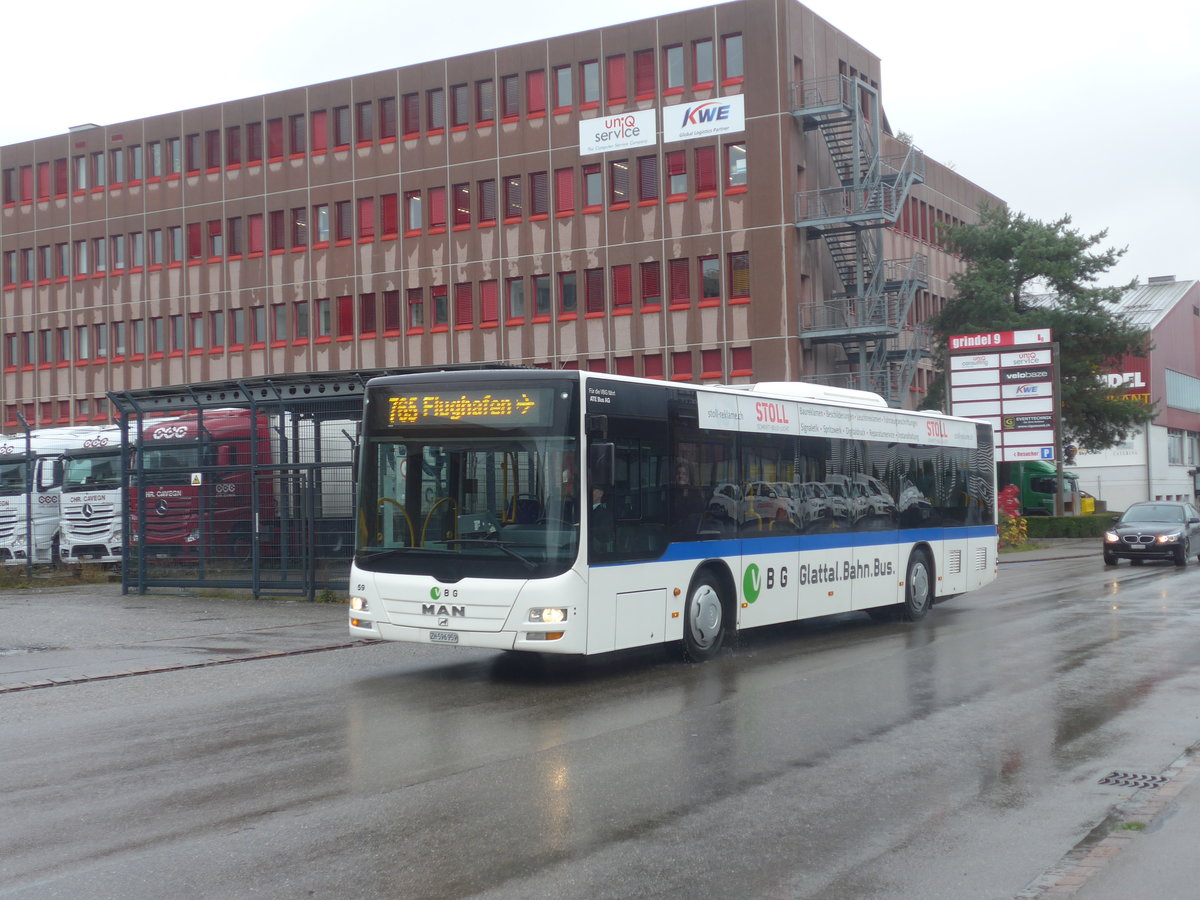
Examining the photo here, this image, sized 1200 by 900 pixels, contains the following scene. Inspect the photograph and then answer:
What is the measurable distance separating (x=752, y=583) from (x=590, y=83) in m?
39.2

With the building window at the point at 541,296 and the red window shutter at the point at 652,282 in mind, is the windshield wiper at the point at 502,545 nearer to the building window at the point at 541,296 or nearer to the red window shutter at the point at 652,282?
the red window shutter at the point at 652,282

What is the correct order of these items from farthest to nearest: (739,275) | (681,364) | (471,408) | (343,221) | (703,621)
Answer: (343,221), (681,364), (739,275), (703,621), (471,408)

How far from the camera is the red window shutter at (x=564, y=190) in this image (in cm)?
5122

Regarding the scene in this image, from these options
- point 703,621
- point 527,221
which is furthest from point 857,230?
point 703,621

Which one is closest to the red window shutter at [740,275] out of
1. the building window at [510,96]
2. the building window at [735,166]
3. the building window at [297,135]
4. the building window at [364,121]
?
the building window at [735,166]

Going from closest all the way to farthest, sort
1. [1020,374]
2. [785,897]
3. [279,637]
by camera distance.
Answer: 1. [785,897]
2. [279,637]
3. [1020,374]

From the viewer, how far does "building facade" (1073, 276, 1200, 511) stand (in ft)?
254

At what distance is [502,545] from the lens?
1180 cm

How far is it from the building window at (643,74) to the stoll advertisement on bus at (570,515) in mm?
36503

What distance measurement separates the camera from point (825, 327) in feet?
159

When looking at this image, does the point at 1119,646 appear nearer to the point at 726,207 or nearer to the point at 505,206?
the point at 726,207

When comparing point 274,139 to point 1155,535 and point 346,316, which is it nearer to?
point 346,316

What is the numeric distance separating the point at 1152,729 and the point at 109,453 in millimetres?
25571

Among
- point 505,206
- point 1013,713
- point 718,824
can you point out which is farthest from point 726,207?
point 718,824
